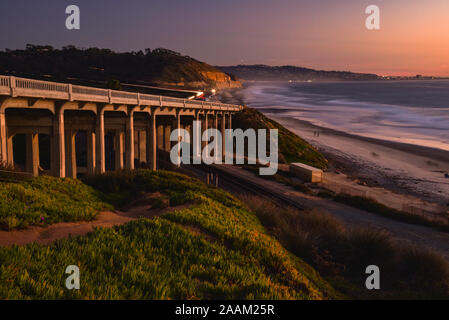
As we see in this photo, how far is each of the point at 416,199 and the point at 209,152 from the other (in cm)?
2949

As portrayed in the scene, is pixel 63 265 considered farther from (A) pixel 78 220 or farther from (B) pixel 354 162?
(B) pixel 354 162

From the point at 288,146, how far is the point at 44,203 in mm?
55561

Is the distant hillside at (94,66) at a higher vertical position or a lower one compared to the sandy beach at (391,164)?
higher

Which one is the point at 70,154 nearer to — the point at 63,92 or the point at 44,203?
Result: the point at 63,92

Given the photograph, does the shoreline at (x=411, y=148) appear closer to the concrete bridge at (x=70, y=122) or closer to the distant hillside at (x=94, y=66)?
the concrete bridge at (x=70, y=122)

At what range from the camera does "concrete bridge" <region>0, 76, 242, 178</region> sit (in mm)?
19419

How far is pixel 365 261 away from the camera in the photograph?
15531 mm

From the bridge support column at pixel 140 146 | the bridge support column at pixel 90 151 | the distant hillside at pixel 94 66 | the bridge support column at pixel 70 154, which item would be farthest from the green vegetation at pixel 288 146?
the distant hillside at pixel 94 66

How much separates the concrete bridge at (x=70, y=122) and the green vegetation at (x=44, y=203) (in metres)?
3.06

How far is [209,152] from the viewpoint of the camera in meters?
55.5

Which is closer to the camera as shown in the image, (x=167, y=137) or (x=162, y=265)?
(x=162, y=265)

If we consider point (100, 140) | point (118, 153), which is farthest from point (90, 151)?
point (100, 140)

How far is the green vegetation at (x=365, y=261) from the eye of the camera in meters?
13.2
